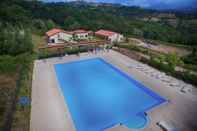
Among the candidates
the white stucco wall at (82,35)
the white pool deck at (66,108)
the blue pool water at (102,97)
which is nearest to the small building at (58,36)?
the white stucco wall at (82,35)

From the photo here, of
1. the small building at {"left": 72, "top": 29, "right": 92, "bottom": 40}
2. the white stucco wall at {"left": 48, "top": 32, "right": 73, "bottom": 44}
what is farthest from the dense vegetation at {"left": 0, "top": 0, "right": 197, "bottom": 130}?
the small building at {"left": 72, "top": 29, "right": 92, "bottom": 40}

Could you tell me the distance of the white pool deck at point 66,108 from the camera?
839 centimetres

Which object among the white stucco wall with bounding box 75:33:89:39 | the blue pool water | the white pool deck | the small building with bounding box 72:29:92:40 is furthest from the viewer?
the white stucco wall with bounding box 75:33:89:39

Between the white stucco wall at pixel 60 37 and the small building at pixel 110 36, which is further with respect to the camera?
the small building at pixel 110 36

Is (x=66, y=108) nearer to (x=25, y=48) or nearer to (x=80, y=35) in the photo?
(x=25, y=48)

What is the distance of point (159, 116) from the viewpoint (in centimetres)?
921

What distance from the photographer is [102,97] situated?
11789mm

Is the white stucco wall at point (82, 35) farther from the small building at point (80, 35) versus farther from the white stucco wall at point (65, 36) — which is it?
the white stucco wall at point (65, 36)

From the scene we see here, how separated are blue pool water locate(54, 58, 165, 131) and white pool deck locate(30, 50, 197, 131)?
0.50 meters

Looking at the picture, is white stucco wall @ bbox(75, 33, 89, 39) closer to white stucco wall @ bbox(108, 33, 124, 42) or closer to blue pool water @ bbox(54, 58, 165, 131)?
white stucco wall @ bbox(108, 33, 124, 42)

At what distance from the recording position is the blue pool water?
9.22 meters

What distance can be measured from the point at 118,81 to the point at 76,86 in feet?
12.8

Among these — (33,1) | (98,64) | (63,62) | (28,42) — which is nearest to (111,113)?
(98,64)

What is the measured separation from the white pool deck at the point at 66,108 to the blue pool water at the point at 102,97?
0.50 meters
